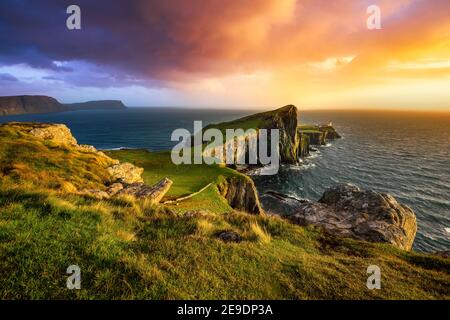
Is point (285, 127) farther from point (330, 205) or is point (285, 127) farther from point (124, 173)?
point (330, 205)

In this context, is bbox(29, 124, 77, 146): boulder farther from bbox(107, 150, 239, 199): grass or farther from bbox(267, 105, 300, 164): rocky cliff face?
bbox(267, 105, 300, 164): rocky cliff face

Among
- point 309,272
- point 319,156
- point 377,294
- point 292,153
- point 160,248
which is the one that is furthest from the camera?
point 319,156

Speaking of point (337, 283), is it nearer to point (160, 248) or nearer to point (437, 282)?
point (437, 282)

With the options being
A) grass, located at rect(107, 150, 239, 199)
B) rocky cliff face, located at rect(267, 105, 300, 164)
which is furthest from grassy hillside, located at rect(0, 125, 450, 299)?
rocky cliff face, located at rect(267, 105, 300, 164)

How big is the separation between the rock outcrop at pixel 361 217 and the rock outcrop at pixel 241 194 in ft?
66.4

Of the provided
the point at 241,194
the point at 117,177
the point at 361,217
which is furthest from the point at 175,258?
the point at 241,194

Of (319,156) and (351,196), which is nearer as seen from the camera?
(351,196)

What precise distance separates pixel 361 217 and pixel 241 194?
26.3 meters

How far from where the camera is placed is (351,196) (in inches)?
786

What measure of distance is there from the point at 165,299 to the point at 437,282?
28.6 feet

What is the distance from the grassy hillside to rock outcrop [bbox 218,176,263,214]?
27621 millimetres
